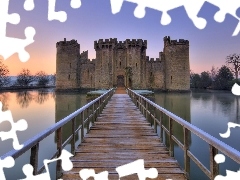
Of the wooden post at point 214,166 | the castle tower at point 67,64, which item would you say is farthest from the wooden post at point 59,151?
the castle tower at point 67,64

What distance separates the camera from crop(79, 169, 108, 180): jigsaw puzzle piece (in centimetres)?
375

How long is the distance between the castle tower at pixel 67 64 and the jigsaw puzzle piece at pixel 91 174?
48867 millimetres

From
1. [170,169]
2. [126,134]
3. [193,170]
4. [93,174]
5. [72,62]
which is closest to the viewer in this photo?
[93,174]

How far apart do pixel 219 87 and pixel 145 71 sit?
24.8 metres

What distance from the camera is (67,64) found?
51.6 metres

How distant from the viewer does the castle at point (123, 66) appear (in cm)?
4700

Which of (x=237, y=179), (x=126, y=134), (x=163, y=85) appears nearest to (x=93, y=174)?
(x=237, y=179)

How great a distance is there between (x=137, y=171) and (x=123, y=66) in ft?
145

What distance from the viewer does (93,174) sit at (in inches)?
150

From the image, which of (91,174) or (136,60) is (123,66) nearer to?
(136,60)

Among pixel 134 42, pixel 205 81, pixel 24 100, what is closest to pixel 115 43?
pixel 134 42

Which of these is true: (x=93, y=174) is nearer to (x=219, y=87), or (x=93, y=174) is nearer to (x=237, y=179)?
(x=237, y=179)

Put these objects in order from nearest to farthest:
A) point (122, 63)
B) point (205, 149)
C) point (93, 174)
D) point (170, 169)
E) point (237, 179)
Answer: point (237, 179) → point (93, 174) → point (170, 169) → point (205, 149) → point (122, 63)

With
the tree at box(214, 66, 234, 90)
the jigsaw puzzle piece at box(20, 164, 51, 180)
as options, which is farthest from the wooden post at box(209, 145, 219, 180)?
the tree at box(214, 66, 234, 90)
